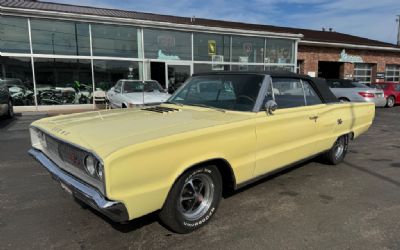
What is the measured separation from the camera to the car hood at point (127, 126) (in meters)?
2.69

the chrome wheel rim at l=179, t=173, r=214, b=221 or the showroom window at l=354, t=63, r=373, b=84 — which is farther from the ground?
the showroom window at l=354, t=63, r=373, b=84

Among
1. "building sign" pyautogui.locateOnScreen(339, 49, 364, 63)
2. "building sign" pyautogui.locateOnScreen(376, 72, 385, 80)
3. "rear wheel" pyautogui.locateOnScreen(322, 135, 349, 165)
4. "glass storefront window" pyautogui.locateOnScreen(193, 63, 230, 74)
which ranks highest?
"building sign" pyautogui.locateOnScreen(339, 49, 364, 63)

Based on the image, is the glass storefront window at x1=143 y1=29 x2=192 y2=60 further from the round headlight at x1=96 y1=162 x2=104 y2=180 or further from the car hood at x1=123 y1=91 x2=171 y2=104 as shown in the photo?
the round headlight at x1=96 y1=162 x2=104 y2=180

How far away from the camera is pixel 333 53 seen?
23578mm

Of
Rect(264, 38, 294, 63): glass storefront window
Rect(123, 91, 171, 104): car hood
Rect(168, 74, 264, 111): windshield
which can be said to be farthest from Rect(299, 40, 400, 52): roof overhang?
Rect(168, 74, 264, 111): windshield

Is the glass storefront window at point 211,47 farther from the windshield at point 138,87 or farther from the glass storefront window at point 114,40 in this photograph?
the windshield at point 138,87

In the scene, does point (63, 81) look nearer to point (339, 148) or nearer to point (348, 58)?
point (339, 148)

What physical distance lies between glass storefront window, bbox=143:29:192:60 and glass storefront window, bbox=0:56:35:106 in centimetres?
544

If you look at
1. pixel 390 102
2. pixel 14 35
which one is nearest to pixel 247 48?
pixel 390 102

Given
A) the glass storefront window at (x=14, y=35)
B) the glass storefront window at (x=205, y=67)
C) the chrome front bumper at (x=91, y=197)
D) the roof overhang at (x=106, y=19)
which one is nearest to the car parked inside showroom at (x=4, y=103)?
the glass storefront window at (x=14, y=35)

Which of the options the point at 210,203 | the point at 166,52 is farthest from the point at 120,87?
the point at 210,203

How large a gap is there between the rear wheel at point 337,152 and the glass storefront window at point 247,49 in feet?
45.3

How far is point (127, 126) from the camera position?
315cm

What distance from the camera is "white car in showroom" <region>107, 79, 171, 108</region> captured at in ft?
32.9
